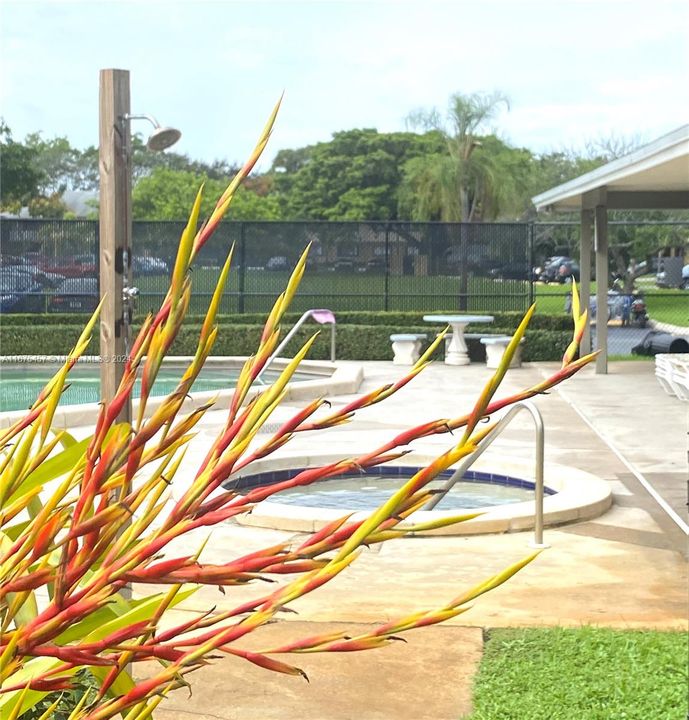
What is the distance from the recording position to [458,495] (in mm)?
8977

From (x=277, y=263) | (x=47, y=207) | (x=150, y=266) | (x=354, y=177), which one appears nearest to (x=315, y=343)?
(x=277, y=263)

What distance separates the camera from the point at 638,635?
4.84 metres

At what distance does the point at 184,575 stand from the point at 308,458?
8.59 meters

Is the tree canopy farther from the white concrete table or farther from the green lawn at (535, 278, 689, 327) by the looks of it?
the white concrete table

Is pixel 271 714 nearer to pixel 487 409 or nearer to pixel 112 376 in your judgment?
pixel 112 376

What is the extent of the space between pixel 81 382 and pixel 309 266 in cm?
595

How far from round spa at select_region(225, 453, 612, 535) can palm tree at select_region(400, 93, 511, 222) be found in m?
32.3

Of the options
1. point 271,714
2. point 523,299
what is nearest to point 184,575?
point 271,714

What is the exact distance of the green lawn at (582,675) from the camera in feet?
13.2

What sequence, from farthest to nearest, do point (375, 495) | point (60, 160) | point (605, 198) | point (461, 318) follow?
point (60, 160), point (461, 318), point (605, 198), point (375, 495)

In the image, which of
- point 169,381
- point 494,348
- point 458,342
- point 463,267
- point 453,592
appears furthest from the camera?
point 463,267

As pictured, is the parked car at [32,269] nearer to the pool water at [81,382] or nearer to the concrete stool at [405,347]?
the pool water at [81,382]

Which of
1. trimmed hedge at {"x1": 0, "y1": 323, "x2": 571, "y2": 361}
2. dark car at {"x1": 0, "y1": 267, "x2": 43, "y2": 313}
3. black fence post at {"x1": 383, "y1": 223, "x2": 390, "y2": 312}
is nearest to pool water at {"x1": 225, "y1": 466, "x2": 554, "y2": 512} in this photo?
trimmed hedge at {"x1": 0, "y1": 323, "x2": 571, "y2": 361}

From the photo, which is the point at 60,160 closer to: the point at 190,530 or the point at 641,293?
the point at 641,293
